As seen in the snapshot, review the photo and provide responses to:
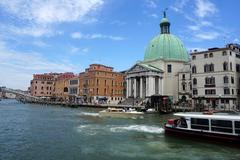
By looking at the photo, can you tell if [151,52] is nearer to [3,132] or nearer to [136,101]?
[136,101]

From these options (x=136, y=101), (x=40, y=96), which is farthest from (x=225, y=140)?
(x=40, y=96)

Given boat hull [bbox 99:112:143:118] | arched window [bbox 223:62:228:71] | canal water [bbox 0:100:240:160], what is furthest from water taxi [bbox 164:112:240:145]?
arched window [bbox 223:62:228:71]

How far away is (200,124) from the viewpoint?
23688mm

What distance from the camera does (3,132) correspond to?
1153 inches

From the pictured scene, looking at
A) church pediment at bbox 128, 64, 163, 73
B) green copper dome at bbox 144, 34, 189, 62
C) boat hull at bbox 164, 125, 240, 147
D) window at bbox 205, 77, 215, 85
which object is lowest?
boat hull at bbox 164, 125, 240, 147

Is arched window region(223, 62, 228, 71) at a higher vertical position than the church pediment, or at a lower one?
lower

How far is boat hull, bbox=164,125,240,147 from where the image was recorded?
2134 cm

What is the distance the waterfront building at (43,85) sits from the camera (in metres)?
142

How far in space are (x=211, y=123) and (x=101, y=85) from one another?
73.7 meters

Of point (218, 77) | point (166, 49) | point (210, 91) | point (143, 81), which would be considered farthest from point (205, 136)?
point (166, 49)

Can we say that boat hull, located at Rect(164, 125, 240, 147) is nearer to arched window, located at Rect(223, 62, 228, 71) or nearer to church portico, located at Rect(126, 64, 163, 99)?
arched window, located at Rect(223, 62, 228, 71)

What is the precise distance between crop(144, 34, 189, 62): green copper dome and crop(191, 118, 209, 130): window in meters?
60.1

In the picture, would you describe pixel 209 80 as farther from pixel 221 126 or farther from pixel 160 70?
pixel 221 126

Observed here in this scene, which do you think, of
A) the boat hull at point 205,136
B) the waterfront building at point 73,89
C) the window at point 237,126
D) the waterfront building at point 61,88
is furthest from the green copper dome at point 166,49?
the window at point 237,126
